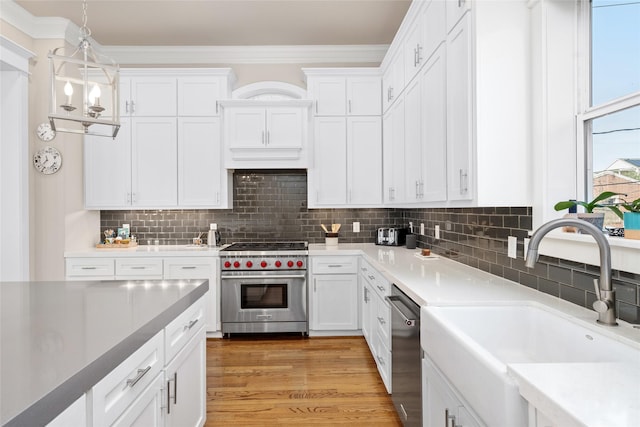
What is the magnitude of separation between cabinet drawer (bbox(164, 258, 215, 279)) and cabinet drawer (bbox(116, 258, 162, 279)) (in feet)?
0.29

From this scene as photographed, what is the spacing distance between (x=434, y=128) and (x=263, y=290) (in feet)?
7.50

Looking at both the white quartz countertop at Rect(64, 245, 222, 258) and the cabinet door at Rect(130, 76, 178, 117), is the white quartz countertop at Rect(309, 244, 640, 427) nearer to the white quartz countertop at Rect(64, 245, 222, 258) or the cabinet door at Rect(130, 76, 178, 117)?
the white quartz countertop at Rect(64, 245, 222, 258)

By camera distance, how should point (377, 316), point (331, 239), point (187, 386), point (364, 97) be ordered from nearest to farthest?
1. point (187, 386)
2. point (377, 316)
3. point (364, 97)
4. point (331, 239)

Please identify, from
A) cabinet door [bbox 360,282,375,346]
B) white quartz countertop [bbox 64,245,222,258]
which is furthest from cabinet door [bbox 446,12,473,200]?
white quartz countertop [bbox 64,245,222,258]

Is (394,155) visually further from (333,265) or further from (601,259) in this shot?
(601,259)

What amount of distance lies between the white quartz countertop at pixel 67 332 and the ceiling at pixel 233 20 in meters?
2.69

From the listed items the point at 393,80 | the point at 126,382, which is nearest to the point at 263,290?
the point at 393,80

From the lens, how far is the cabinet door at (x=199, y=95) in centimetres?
392

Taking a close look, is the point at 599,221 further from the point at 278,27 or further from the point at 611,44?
the point at 278,27

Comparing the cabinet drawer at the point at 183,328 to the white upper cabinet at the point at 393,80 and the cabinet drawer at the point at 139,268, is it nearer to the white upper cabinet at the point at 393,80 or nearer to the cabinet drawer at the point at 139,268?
the cabinet drawer at the point at 139,268

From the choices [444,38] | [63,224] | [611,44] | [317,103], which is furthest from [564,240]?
[63,224]

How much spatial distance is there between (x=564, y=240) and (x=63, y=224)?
13.3 feet

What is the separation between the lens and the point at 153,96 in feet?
12.8

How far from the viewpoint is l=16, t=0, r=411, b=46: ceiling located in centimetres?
337
